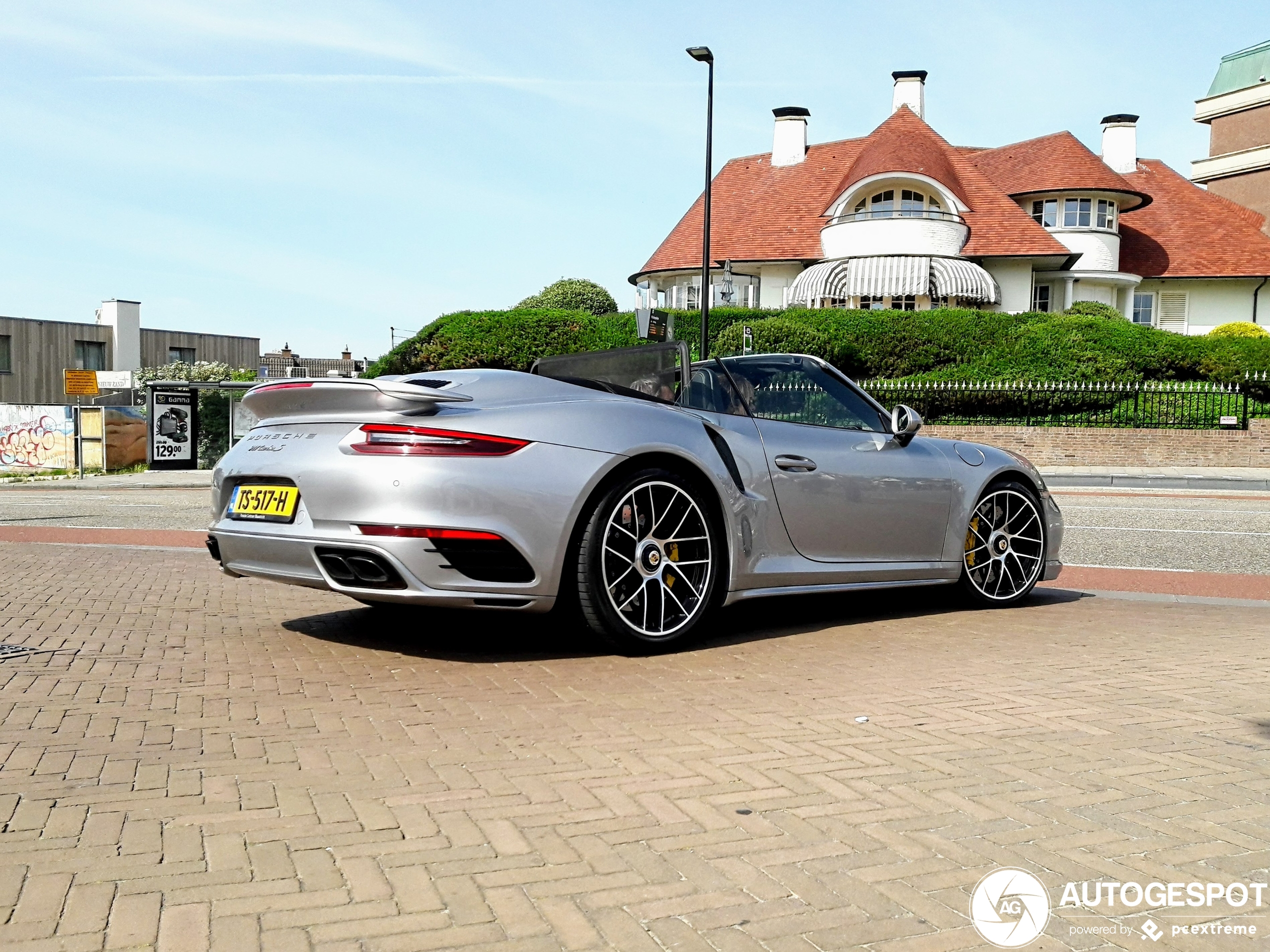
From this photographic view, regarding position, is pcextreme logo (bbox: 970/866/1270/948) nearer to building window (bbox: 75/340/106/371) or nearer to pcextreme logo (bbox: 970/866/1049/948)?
pcextreme logo (bbox: 970/866/1049/948)

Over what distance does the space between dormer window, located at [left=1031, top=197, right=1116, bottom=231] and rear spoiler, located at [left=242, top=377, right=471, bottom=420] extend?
39853 millimetres

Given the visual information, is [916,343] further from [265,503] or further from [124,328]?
[124,328]

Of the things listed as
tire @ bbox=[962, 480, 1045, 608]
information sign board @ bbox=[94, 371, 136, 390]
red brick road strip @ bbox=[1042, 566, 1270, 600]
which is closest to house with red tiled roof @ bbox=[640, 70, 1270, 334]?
information sign board @ bbox=[94, 371, 136, 390]

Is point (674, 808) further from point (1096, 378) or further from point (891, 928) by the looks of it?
point (1096, 378)

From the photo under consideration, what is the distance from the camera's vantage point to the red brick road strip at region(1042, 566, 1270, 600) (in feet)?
25.3

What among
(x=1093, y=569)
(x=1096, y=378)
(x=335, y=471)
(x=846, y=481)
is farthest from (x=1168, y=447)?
(x=335, y=471)

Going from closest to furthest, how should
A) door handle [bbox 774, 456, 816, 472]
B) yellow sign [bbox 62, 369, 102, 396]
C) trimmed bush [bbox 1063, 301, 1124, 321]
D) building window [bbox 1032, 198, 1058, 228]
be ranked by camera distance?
door handle [bbox 774, 456, 816, 472], yellow sign [bbox 62, 369, 102, 396], trimmed bush [bbox 1063, 301, 1124, 321], building window [bbox 1032, 198, 1058, 228]

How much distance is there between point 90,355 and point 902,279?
40.5m

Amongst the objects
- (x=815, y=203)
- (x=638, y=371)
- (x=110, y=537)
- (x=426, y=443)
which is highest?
(x=815, y=203)

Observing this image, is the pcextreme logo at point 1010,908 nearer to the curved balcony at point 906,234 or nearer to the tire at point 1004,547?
the tire at point 1004,547

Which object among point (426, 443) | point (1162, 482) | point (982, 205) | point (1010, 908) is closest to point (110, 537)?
point (426, 443)

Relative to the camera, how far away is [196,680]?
476cm

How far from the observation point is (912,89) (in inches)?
1770

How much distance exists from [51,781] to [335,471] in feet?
5.76
